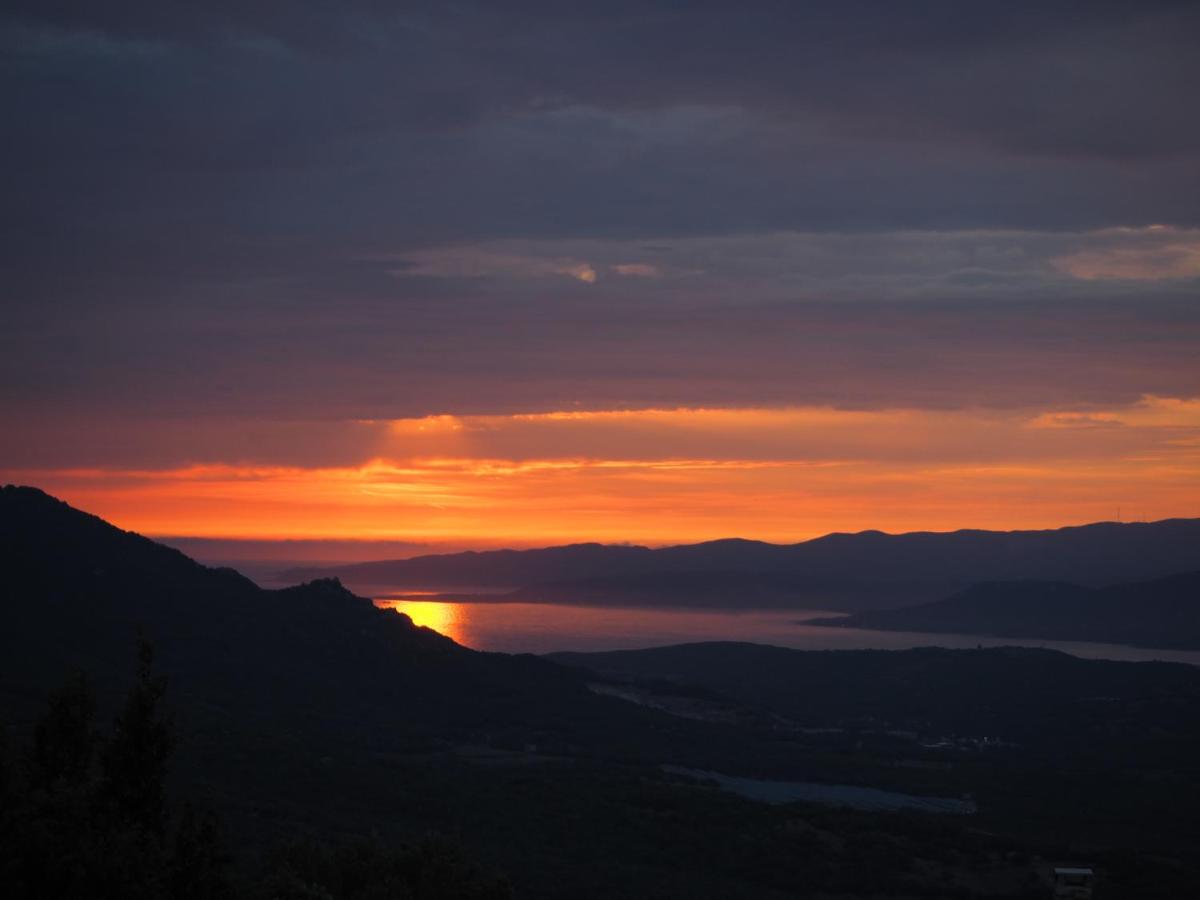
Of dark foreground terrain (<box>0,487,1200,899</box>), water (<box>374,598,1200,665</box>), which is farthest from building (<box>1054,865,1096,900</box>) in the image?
water (<box>374,598,1200,665</box>)

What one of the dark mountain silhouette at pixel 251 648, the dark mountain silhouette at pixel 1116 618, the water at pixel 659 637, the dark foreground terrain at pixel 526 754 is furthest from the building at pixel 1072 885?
the dark mountain silhouette at pixel 1116 618

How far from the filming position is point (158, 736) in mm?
21062

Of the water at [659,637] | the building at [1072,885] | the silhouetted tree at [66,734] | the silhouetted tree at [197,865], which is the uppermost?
the silhouetted tree at [66,734]

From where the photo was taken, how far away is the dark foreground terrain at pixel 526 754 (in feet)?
94.0

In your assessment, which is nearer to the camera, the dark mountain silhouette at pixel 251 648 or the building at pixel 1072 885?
the building at pixel 1072 885

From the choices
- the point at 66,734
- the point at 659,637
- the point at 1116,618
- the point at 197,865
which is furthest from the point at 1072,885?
the point at 1116,618

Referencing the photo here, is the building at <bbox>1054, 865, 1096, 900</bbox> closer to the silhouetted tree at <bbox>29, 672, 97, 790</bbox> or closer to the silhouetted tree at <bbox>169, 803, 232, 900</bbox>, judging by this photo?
the silhouetted tree at <bbox>169, 803, 232, 900</bbox>

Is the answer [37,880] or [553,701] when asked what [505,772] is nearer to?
[553,701]

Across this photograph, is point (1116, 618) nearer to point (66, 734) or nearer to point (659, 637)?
point (659, 637)

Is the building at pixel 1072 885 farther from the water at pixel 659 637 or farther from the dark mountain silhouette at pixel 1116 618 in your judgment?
the dark mountain silhouette at pixel 1116 618

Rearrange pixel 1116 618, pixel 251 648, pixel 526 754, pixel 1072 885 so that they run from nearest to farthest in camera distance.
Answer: pixel 1072 885
pixel 526 754
pixel 251 648
pixel 1116 618

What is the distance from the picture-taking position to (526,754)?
223ft

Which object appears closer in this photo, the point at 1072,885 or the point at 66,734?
the point at 66,734

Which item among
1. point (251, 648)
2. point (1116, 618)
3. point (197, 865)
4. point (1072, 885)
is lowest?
point (1072, 885)
